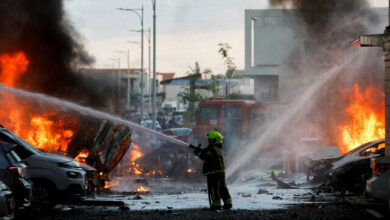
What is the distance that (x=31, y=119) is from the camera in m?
16.8

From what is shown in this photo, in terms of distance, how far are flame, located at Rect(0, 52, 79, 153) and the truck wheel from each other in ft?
13.4

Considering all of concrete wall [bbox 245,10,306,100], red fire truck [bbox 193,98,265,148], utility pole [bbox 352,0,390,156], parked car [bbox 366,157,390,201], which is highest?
concrete wall [bbox 245,10,306,100]

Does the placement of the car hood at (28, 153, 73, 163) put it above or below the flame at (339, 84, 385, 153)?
below

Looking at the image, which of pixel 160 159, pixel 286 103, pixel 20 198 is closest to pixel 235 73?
pixel 286 103

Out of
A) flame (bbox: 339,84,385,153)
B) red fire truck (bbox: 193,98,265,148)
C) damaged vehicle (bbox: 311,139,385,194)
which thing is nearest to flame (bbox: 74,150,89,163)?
damaged vehicle (bbox: 311,139,385,194)

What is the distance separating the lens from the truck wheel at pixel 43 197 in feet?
36.1

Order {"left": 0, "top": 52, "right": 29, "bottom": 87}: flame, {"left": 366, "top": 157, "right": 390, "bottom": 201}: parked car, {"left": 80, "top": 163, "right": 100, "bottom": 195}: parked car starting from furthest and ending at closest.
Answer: {"left": 0, "top": 52, "right": 29, "bottom": 87}: flame
{"left": 80, "top": 163, "right": 100, "bottom": 195}: parked car
{"left": 366, "top": 157, "right": 390, "bottom": 201}: parked car

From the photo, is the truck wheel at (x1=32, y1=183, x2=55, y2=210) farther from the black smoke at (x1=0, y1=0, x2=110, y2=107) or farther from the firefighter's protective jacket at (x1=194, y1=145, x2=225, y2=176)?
the black smoke at (x1=0, y1=0, x2=110, y2=107)

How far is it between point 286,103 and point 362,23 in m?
4.91

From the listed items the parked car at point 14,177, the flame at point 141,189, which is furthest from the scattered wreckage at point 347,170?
the parked car at point 14,177

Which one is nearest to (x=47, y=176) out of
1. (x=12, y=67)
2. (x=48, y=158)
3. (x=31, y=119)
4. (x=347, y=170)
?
(x=48, y=158)

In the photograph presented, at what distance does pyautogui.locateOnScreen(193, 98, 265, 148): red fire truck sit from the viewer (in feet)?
84.4

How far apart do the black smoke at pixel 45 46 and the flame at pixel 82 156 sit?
4.34 meters

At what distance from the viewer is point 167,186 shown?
1797 cm
